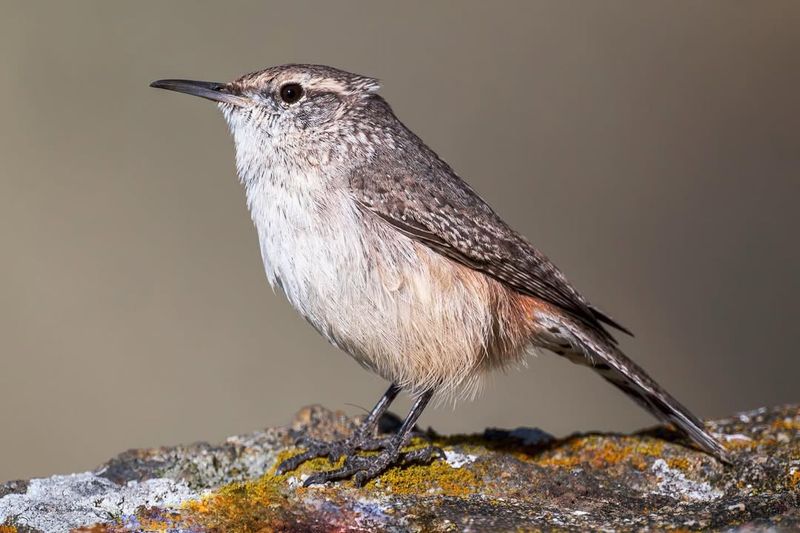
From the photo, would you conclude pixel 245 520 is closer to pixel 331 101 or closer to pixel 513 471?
pixel 513 471

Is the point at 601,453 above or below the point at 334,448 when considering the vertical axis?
above

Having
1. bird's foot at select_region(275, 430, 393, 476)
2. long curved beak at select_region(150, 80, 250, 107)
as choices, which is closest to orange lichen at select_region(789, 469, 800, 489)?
bird's foot at select_region(275, 430, 393, 476)

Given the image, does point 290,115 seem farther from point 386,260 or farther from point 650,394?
point 650,394

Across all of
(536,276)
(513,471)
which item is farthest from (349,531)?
(536,276)

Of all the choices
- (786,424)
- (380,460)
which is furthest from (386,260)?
(786,424)

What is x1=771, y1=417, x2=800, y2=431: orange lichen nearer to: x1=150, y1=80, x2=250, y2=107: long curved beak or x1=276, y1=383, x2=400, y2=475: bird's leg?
x1=276, y1=383, x2=400, y2=475: bird's leg
